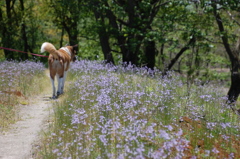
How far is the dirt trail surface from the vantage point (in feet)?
17.5

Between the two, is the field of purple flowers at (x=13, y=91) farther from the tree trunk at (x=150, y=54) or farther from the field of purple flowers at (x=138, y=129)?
the tree trunk at (x=150, y=54)

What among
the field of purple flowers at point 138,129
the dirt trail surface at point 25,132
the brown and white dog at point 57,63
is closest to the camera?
the field of purple flowers at point 138,129

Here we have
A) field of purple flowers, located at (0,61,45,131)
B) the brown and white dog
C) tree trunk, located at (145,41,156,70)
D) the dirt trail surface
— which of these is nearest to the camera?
the dirt trail surface

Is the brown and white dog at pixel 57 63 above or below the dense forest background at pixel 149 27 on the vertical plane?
below

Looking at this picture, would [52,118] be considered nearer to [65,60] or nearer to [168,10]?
[65,60]

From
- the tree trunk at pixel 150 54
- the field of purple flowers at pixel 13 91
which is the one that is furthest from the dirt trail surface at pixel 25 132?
the tree trunk at pixel 150 54

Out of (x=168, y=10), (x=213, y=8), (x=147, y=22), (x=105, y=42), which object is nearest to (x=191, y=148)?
(x=213, y=8)

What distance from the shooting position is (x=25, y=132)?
6.66 meters

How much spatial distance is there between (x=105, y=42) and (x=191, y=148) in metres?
14.1

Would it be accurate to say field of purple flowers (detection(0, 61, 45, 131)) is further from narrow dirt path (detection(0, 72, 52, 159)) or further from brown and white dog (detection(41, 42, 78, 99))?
brown and white dog (detection(41, 42, 78, 99))

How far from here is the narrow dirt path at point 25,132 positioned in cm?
533

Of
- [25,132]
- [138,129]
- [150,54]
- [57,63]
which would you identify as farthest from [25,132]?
[150,54]

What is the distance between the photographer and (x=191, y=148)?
476 cm

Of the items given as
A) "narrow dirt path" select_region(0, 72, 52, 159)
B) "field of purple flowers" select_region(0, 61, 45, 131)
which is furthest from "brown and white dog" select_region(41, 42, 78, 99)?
"field of purple flowers" select_region(0, 61, 45, 131)
